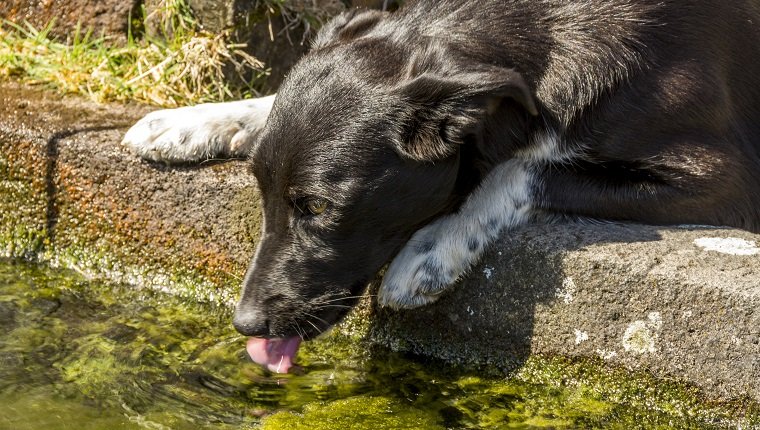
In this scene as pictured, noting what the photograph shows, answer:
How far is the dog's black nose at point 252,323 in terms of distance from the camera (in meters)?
3.60

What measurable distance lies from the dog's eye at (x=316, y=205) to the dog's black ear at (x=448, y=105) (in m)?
0.31

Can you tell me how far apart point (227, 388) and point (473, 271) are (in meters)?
0.93

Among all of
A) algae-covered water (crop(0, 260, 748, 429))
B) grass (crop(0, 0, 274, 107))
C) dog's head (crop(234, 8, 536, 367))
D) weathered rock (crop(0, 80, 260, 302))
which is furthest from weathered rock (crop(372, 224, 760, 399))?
grass (crop(0, 0, 274, 107))

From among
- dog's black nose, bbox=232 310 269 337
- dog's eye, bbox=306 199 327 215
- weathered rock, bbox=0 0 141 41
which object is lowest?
dog's black nose, bbox=232 310 269 337

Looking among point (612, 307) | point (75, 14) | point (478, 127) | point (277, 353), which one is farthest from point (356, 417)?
point (75, 14)

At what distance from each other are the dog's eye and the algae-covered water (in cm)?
60

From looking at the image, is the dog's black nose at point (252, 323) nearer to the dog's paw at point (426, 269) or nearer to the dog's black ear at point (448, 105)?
the dog's paw at point (426, 269)

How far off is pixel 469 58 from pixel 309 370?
1208 mm

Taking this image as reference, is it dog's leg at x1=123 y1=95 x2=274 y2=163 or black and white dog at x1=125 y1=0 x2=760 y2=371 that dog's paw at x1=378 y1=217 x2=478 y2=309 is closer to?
black and white dog at x1=125 y1=0 x2=760 y2=371

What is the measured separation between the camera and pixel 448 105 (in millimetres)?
3502

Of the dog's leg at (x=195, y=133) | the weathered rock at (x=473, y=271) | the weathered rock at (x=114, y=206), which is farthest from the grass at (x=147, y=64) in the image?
the dog's leg at (x=195, y=133)

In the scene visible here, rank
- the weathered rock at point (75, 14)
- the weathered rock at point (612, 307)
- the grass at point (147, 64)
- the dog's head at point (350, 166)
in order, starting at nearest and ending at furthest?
the weathered rock at point (612, 307) < the dog's head at point (350, 166) < the grass at point (147, 64) < the weathered rock at point (75, 14)

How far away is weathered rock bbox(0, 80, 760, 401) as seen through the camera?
3.48 metres

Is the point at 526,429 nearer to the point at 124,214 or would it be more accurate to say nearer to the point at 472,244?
the point at 472,244
